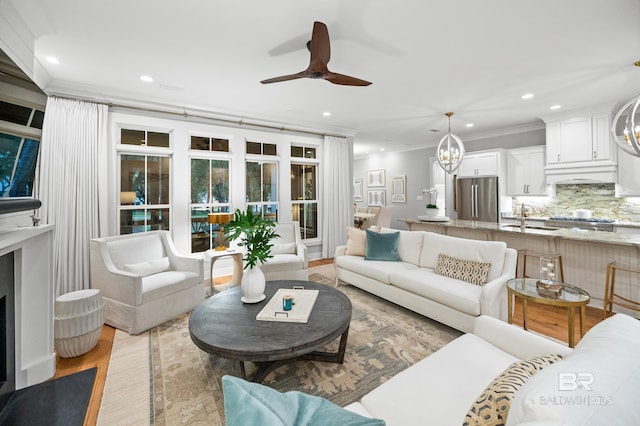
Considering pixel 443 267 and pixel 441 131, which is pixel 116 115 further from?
pixel 441 131

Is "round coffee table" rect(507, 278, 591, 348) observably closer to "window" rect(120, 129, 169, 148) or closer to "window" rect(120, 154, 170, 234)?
"window" rect(120, 154, 170, 234)

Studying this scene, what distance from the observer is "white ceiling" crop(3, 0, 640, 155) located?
212cm

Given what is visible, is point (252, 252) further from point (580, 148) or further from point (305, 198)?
point (580, 148)

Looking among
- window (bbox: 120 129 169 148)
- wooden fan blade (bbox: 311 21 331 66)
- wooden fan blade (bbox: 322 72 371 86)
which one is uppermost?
wooden fan blade (bbox: 311 21 331 66)

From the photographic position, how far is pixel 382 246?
3.67 metres

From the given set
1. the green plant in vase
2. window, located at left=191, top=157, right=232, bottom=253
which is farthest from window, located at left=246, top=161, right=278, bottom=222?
the green plant in vase

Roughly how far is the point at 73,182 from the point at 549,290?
499 cm

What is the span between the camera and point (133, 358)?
229 centimetres

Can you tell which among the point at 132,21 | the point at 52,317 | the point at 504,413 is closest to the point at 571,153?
the point at 504,413

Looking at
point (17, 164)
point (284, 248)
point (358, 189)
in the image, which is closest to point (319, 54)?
point (17, 164)

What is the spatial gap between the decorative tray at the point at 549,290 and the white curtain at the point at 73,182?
4697mm

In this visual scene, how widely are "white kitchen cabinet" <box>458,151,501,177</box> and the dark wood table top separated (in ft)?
16.7

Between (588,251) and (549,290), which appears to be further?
(588,251)

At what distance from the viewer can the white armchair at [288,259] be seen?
3.74 m
